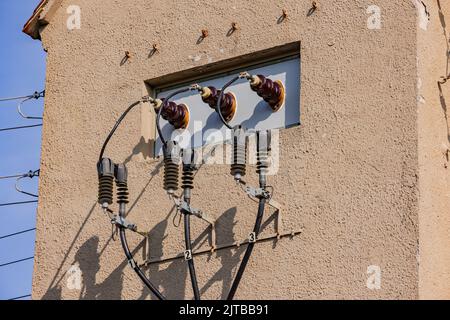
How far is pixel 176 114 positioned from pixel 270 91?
938 millimetres

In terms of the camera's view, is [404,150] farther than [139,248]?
No

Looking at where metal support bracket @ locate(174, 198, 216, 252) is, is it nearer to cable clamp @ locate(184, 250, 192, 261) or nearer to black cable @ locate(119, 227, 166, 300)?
cable clamp @ locate(184, 250, 192, 261)

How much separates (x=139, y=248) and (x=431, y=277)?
2.56 meters

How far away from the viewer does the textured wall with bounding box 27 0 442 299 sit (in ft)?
33.9

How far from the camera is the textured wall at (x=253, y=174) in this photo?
10336 mm

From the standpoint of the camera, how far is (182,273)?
11039 mm

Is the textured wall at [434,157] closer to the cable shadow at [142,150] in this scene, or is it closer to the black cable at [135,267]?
the black cable at [135,267]

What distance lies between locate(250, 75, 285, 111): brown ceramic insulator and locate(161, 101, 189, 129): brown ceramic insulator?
0.80m

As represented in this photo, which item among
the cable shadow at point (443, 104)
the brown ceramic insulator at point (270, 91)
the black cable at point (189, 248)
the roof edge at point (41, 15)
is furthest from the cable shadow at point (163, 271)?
the roof edge at point (41, 15)

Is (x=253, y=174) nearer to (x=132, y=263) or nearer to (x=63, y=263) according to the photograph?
(x=132, y=263)

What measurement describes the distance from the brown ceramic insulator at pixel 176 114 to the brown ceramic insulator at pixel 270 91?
2.63ft

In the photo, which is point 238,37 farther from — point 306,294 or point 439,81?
point 306,294

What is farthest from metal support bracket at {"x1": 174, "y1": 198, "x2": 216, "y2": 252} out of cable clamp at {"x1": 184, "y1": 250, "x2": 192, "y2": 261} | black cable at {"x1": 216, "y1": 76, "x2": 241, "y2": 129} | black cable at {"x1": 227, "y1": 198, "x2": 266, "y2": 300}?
black cable at {"x1": 216, "y1": 76, "x2": 241, "y2": 129}
